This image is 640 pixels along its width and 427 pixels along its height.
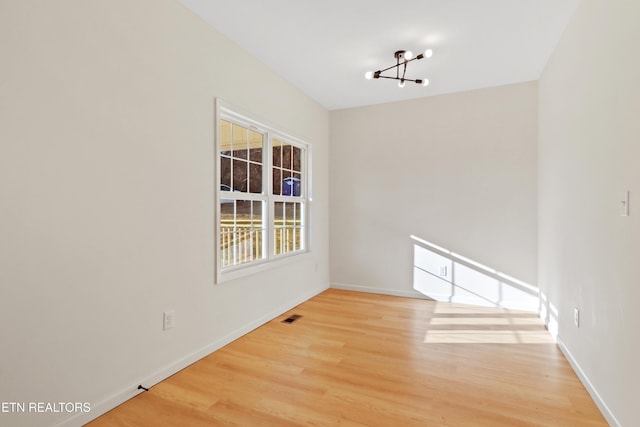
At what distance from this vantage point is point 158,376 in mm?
2176

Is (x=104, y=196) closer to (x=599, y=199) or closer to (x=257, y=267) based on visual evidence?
(x=257, y=267)

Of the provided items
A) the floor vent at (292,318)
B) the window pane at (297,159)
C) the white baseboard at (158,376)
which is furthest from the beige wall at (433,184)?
the white baseboard at (158,376)

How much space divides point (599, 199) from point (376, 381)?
1.80m

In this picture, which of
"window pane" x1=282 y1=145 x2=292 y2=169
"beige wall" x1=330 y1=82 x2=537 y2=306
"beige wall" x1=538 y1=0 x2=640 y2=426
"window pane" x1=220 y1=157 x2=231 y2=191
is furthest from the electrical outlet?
"beige wall" x1=330 y1=82 x2=537 y2=306

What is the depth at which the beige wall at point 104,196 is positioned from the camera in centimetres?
150

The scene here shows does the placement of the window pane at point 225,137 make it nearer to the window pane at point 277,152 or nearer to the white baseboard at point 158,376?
the window pane at point 277,152

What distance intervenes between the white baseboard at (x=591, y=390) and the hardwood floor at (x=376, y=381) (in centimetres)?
4

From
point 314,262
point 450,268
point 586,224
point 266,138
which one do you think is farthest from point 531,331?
point 266,138

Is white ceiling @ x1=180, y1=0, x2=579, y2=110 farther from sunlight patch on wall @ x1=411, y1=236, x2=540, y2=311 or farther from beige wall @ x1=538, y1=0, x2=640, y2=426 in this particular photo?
sunlight patch on wall @ x1=411, y1=236, x2=540, y2=311

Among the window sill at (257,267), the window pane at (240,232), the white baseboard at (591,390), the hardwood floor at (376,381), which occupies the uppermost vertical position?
the window pane at (240,232)

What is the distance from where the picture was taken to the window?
290 cm

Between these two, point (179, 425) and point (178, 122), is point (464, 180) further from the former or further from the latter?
point (179, 425)

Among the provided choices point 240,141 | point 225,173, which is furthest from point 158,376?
point 240,141

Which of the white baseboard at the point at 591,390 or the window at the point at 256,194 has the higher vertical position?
the window at the point at 256,194
